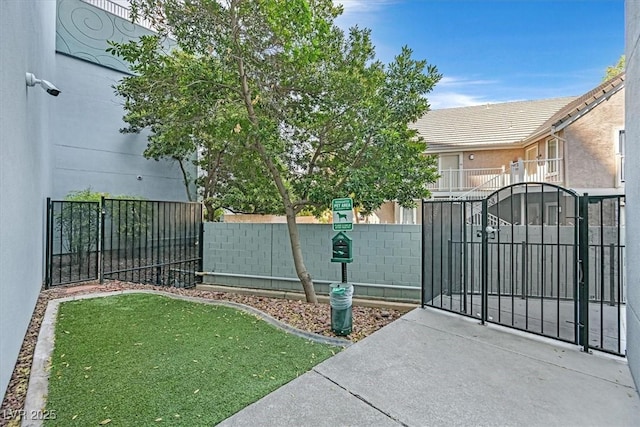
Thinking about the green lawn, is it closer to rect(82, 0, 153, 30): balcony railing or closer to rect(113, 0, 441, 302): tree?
rect(113, 0, 441, 302): tree

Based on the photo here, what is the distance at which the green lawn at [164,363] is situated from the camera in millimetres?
2720

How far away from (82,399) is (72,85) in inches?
478

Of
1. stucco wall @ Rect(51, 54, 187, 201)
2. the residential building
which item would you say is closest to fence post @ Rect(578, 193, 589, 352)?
the residential building

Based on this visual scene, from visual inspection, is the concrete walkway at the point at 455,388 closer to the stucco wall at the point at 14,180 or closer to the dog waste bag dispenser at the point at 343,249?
the dog waste bag dispenser at the point at 343,249

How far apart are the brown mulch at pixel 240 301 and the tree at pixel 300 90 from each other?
94cm

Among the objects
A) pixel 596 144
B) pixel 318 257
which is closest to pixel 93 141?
pixel 318 257

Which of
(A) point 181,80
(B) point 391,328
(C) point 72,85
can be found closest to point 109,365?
(B) point 391,328

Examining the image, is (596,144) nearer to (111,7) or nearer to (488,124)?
(488,124)

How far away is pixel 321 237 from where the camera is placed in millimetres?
7324

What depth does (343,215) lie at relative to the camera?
475cm

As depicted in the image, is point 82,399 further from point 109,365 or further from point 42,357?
point 42,357

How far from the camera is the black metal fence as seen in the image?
301 inches
